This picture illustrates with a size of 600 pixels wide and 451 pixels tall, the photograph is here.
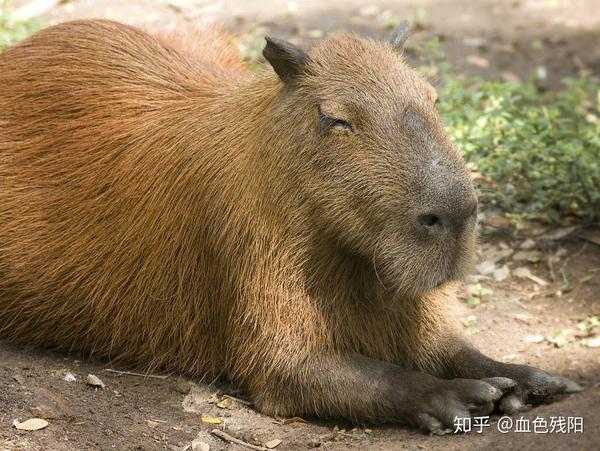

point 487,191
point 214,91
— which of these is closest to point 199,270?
point 214,91

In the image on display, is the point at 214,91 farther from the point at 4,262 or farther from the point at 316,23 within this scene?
the point at 316,23

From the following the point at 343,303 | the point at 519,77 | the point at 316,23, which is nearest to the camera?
the point at 343,303

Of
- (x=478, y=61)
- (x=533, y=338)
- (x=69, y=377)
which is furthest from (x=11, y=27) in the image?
(x=533, y=338)

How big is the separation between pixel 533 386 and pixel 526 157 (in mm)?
2231

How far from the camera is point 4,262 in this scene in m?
5.05

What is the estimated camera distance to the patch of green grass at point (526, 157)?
243 inches

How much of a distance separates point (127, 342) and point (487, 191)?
2.65 metres

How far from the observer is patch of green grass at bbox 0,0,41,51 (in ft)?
Answer: 25.1

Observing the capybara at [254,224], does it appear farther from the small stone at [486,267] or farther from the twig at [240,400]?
the small stone at [486,267]

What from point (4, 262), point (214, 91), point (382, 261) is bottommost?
point (4, 262)

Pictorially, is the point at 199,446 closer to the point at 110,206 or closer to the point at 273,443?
the point at 273,443

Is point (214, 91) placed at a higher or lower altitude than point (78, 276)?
higher

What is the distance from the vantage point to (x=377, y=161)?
4.14 meters

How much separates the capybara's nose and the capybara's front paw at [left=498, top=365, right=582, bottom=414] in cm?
84
